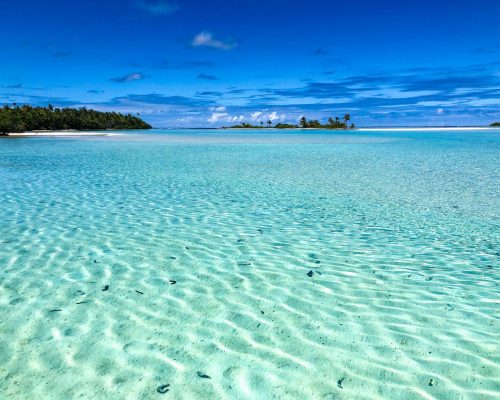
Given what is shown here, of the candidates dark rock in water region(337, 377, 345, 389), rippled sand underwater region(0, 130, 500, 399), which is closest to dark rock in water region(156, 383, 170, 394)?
rippled sand underwater region(0, 130, 500, 399)

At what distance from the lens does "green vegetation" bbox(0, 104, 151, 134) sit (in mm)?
71812

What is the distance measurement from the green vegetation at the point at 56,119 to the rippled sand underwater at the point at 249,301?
69.1m

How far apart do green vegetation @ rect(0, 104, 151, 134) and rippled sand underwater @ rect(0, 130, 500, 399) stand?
69052 mm

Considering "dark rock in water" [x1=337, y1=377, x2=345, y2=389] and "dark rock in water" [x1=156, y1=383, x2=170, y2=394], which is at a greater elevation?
"dark rock in water" [x1=156, y1=383, x2=170, y2=394]

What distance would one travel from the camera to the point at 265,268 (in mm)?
6332

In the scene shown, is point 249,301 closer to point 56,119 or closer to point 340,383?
point 340,383

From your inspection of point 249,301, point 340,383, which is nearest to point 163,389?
point 340,383

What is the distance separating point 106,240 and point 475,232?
24.7 feet

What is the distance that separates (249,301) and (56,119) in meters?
119

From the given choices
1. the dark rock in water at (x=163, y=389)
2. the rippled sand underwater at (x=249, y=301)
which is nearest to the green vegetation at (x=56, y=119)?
the rippled sand underwater at (x=249, y=301)

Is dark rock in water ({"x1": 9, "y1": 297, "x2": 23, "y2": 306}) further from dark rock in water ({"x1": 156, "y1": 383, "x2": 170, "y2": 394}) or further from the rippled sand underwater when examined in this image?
dark rock in water ({"x1": 156, "y1": 383, "x2": 170, "y2": 394})

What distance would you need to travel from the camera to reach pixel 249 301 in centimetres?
518

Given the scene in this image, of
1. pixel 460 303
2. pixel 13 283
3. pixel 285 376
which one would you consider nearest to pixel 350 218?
pixel 460 303

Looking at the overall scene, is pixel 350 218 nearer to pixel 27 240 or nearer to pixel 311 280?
pixel 311 280
